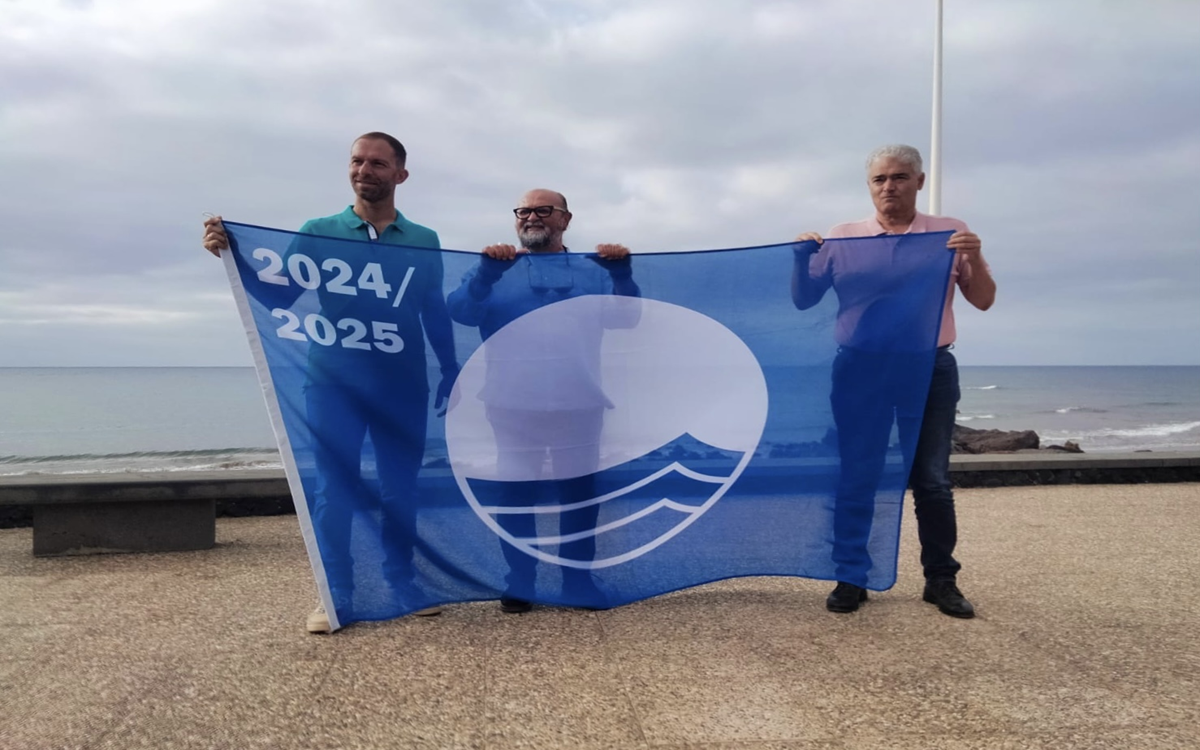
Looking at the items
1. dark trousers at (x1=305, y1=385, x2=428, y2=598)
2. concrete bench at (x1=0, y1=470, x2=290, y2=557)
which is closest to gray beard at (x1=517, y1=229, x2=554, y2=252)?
dark trousers at (x1=305, y1=385, x2=428, y2=598)

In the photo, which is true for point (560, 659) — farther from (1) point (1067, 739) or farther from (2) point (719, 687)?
(1) point (1067, 739)

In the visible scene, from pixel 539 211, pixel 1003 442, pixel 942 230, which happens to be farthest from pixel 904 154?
pixel 1003 442

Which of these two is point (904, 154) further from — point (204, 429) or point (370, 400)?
point (204, 429)

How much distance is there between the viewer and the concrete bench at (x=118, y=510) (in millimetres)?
4652

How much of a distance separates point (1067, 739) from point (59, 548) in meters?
5.27

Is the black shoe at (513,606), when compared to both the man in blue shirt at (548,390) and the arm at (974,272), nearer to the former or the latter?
the man in blue shirt at (548,390)

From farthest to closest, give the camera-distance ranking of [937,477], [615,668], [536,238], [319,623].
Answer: [536,238]
[937,477]
[319,623]
[615,668]

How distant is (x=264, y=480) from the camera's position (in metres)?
5.66

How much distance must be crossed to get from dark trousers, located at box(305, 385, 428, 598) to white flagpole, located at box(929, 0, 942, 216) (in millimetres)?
8204

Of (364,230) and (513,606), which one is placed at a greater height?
(364,230)

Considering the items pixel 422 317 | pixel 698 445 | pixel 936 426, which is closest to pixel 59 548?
pixel 422 317

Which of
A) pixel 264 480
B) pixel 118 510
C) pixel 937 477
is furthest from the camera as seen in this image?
pixel 264 480

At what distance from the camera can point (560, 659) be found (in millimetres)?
2971

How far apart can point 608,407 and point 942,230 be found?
5.98 ft
